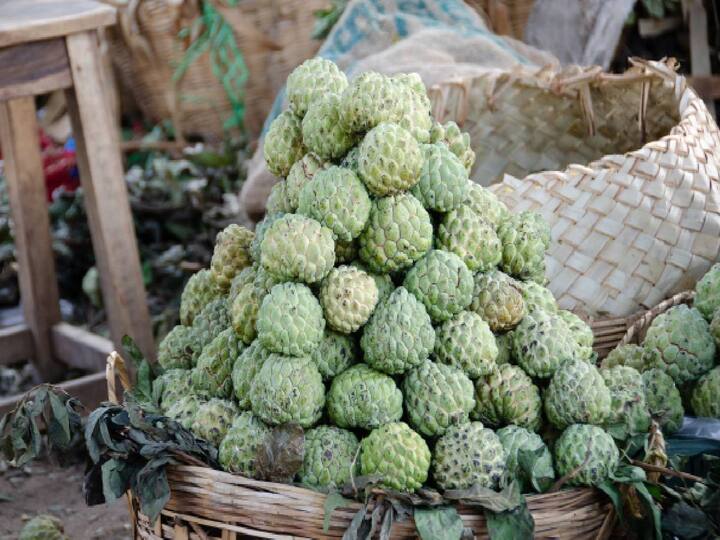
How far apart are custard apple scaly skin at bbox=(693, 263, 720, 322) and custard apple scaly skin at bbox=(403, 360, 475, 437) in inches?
24.1

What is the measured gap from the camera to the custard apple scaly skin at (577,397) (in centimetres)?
144

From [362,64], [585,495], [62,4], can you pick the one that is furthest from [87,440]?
[362,64]

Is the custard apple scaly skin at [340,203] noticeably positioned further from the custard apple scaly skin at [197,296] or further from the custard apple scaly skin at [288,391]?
the custard apple scaly skin at [197,296]

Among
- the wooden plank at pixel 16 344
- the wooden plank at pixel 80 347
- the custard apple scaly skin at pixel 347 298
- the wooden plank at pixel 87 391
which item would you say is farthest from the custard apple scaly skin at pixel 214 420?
the wooden plank at pixel 16 344

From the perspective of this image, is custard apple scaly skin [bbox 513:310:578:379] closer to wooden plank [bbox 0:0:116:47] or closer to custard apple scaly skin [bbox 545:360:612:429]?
custard apple scaly skin [bbox 545:360:612:429]

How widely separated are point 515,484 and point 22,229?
2.47 m

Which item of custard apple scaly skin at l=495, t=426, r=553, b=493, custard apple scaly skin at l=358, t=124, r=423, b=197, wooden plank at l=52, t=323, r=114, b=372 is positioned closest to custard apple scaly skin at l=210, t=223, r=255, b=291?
custard apple scaly skin at l=358, t=124, r=423, b=197

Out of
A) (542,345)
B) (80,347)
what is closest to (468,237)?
(542,345)

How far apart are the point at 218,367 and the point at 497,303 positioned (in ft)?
1.67

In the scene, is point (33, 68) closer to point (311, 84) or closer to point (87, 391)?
point (87, 391)

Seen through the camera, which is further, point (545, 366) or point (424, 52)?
point (424, 52)

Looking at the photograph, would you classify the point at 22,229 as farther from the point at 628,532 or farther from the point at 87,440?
the point at 628,532

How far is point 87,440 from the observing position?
1400 millimetres

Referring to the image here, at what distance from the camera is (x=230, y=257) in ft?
5.60
